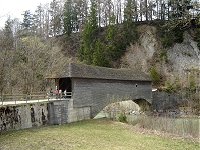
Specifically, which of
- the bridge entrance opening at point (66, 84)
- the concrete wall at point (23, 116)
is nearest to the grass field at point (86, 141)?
the concrete wall at point (23, 116)

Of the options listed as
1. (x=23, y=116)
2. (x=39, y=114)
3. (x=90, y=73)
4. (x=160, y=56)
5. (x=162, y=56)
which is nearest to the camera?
(x=23, y=116)

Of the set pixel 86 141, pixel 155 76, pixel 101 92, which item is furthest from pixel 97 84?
pixel 155 76

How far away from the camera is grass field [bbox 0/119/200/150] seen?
1053 cm

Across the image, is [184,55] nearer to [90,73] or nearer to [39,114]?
[90,73]

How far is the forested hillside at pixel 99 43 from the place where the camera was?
→ 26578 mm

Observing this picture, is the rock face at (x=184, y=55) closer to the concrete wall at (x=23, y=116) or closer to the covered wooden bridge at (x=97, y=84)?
the covered wooden bridge at (x=97, y=84)

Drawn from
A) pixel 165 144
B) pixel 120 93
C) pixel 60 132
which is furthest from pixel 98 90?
pixel 165 144

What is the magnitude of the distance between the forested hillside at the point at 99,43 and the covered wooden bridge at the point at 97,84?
670cm

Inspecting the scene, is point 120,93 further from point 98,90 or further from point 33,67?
point 33,67

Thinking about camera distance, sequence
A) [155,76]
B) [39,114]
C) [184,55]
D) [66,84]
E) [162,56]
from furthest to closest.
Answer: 1. [184,55]
2. [162,56]
3. [155,76]
4. [66,84]
5. [39,114]

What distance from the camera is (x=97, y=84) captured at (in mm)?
20891

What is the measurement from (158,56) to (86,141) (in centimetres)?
2984

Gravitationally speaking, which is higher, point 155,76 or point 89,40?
point 89,40

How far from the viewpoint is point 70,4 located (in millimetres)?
49094
